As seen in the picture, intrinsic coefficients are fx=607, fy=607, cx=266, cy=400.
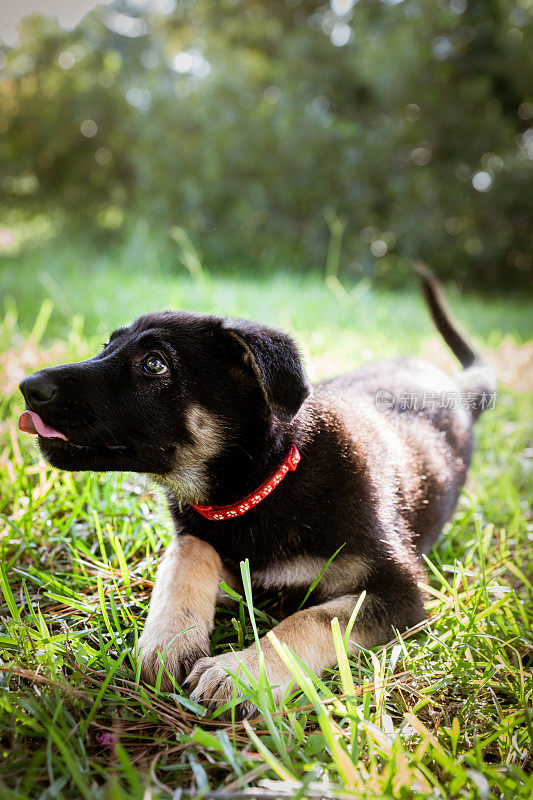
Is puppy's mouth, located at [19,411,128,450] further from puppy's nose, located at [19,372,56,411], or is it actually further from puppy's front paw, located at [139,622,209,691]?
puppy's front paw, located at [139,622,209,691]

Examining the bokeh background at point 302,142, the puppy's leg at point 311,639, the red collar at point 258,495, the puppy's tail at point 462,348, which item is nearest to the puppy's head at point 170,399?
the red collar at point 258,495

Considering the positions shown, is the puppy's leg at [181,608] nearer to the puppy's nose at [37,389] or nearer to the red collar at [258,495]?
the red collar at [258,495]

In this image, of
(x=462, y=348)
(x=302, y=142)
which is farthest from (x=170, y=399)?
(x=302, y=142)

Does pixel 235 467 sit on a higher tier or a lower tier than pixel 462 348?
higher

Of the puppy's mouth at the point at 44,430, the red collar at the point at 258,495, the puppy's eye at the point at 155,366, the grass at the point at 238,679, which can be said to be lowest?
the grass at the point at 238,679

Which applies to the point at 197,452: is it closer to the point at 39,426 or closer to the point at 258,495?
the point at 258,495

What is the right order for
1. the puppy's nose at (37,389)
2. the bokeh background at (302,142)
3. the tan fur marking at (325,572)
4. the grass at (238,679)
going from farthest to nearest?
the bokeh background at (302,142)
the tan fur marking at (325,572)
the puppy's nose at (37,389)
the grass at (238,679)

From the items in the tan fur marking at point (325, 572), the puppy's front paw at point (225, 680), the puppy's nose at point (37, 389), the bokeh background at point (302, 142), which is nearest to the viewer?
the puppy's front paw at point (225, 680)

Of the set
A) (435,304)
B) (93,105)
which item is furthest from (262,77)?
(435,304)

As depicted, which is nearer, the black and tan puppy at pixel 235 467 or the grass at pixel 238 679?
the grass at pixel 238 679

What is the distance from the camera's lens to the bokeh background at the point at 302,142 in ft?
37.2

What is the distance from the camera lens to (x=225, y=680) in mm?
1782

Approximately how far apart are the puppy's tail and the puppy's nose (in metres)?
2.63

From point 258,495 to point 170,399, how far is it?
47 cm
